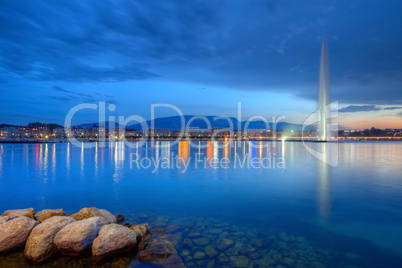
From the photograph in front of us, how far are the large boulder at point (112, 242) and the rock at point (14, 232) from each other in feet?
5.62

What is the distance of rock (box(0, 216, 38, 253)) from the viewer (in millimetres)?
5602

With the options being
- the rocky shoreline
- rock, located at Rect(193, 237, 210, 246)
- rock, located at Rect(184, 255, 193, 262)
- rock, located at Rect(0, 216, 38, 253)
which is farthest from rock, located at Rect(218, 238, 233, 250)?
rock, located at Rect(0, 216, 38, 253)

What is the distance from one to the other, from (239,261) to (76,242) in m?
3.54

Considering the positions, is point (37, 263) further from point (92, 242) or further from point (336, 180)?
point (336, 180)

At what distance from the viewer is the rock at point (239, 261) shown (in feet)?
17.5

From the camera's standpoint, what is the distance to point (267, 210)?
9.50 metres

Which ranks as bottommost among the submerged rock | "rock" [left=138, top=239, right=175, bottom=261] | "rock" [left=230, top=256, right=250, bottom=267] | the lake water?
the lake water

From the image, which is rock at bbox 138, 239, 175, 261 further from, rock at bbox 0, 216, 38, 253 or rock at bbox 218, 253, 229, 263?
rock at bbox 0, 216, 38, 253

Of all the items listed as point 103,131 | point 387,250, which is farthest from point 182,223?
point 103,131

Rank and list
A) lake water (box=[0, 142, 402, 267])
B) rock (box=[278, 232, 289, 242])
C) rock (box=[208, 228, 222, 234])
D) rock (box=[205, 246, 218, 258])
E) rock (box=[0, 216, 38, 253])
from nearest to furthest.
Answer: rock (box=[0, 216, 38, 253])
rock (box=[205, 246, 218, 258])
lake water (box=[0, 142, 402, 267])
rock (box=[278, 232, 289, 242])
rock (box=[208, 228, 222, 234])

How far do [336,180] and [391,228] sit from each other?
8.75m

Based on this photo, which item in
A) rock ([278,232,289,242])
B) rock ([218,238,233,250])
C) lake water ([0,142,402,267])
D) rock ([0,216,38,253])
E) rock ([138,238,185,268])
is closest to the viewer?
rock ([138,238,185,268])

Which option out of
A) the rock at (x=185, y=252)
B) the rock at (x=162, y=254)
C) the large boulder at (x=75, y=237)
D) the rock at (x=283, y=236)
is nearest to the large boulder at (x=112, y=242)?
the large boulder at (x=75, y=237)

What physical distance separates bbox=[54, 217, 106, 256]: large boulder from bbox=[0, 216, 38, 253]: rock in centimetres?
87
